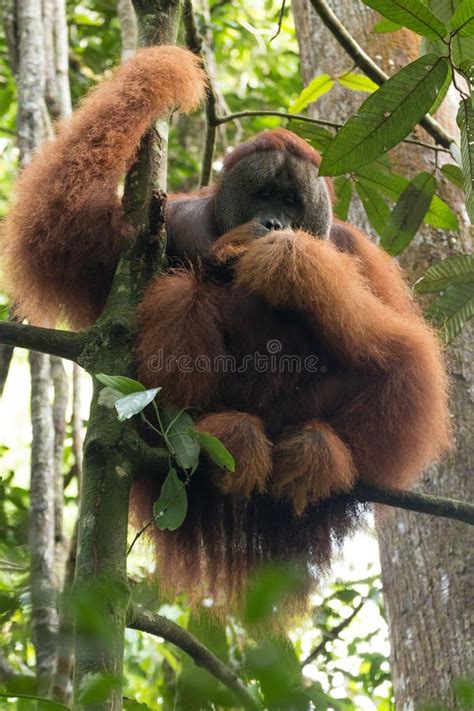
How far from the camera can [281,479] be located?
2.45 m

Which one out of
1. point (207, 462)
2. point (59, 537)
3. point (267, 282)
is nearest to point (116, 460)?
point (207, 462)

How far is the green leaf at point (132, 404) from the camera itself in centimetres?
181

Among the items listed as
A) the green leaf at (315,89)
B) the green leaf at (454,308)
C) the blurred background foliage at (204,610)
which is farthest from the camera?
the green leaf at (315,89)

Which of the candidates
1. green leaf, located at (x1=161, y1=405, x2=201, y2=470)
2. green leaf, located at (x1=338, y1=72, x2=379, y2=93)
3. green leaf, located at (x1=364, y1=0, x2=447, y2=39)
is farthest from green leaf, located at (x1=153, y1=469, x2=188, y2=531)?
green leaf, located at (x1=338, y1=72, x2=379, y2=93)

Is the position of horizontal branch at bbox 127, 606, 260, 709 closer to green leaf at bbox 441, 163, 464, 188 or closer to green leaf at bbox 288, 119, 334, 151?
green leaf at bbox 441, 163, 464, 188

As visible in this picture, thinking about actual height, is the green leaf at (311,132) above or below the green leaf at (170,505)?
above

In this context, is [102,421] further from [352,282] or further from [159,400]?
[352,282]

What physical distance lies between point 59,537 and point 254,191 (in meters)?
1.49

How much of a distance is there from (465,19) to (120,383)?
1.05 m

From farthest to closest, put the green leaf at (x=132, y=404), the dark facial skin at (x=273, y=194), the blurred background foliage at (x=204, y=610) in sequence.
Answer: the dark facial skin at (x=273, y=194) < the green leaf at (x=132, y=404) < the blurred background foliage at (x=204, y=610)

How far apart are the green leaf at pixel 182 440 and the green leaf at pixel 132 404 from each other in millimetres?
203

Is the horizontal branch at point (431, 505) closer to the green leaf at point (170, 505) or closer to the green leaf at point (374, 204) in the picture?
the green leaf at point (170, 505)

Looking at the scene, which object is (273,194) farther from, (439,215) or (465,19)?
(465,19)

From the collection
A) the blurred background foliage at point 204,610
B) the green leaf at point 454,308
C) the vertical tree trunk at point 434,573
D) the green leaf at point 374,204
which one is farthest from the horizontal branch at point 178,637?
the green leaf at point 374,204
